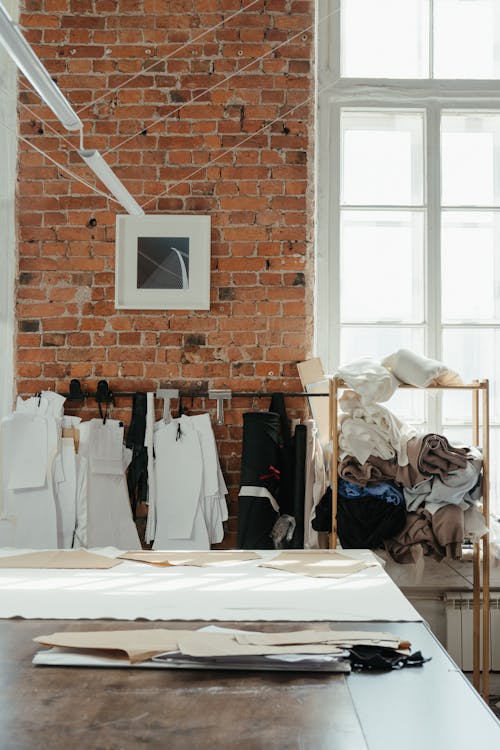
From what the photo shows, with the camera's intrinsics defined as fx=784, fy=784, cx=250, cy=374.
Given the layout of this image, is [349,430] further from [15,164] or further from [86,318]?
[15,164]

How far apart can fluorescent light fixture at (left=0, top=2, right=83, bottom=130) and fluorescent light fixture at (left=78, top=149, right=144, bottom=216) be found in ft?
0.49

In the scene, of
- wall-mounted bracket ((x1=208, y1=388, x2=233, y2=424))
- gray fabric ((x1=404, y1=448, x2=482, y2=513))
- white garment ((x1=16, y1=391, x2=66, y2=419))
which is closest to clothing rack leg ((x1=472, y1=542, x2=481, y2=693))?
gray fabric ((x1=404, y1=448, x2=482, y2=513))

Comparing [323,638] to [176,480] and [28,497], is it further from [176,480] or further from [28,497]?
[28,497]

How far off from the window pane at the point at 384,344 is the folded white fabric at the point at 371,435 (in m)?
0.57

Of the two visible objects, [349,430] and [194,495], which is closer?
[349,430]

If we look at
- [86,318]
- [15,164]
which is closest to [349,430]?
[86,318]

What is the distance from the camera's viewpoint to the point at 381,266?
12.9 ft

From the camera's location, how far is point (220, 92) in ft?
12.4

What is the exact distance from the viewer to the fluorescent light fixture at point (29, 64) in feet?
5.66

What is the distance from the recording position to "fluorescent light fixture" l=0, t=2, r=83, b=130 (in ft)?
5.66

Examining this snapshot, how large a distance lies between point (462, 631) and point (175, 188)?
2.45 metres

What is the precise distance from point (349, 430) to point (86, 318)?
1.40 metres

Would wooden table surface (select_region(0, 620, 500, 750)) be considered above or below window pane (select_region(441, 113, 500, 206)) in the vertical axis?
below

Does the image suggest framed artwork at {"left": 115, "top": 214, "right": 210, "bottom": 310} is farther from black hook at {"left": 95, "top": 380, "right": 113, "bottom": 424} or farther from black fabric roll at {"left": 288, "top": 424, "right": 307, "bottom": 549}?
black fabric roll at {"left": 288, "top": 424, "right": 307, "bottom": 549}
